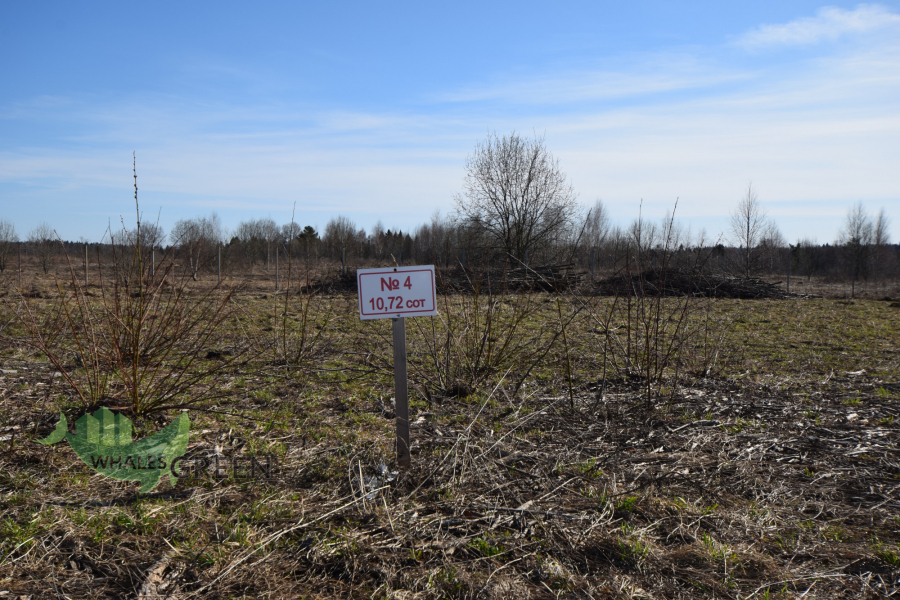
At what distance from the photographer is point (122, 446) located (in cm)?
351

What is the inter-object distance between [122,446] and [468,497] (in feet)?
7.79

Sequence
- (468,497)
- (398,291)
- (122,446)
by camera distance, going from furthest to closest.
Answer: (122,446), (398,291), (468,497)

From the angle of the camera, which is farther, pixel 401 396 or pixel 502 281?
pixel 502 281

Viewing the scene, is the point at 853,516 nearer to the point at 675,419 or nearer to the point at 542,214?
the point at 675,419

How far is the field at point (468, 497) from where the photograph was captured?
2.23 meters

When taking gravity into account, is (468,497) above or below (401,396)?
below

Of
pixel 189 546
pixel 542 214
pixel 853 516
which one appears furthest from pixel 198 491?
pixel 542 214

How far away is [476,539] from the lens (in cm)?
253

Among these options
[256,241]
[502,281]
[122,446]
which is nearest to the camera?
[122,446]

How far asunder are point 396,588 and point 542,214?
25874mm

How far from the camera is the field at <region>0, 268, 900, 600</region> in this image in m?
2.23

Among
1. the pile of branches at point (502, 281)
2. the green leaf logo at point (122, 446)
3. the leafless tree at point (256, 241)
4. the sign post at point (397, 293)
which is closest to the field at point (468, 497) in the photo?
the green leaf logo at point (122, 446)

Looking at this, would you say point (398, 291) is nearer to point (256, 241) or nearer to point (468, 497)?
point (468, 497)

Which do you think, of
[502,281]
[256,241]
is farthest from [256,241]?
[502,281]
